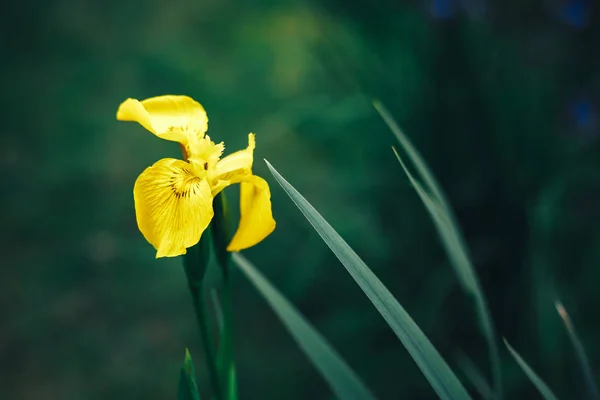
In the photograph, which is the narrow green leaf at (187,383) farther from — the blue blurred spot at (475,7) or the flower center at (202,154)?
the blue blurred spot at (475,7)

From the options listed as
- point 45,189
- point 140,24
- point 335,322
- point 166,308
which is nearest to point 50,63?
point 140,24

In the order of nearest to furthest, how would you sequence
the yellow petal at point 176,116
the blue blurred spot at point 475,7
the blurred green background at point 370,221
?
the yellow petal at point 176,116, the blurred green background at point 370,221, the blue blurred spot at point 475,7

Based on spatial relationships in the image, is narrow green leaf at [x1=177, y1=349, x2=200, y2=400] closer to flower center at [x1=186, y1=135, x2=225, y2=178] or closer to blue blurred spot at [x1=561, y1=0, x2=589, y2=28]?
flower center at [x1=186, y1=135, x2=225, y2=178]

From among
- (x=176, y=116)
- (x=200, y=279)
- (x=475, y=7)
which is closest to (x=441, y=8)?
(x=475, y=7)

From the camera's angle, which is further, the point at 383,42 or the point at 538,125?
the point at 383,42

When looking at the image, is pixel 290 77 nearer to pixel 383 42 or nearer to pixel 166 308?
pixel 383 42

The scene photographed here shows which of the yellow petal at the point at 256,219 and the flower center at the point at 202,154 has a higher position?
the flower center at the point at 202,154

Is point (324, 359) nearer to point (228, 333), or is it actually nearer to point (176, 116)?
point (228, 333)

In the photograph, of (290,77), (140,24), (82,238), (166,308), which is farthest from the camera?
(140,24)

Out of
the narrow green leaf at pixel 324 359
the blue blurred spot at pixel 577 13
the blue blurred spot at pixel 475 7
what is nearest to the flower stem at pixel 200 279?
the narrow green leaf at pixel 324 359
